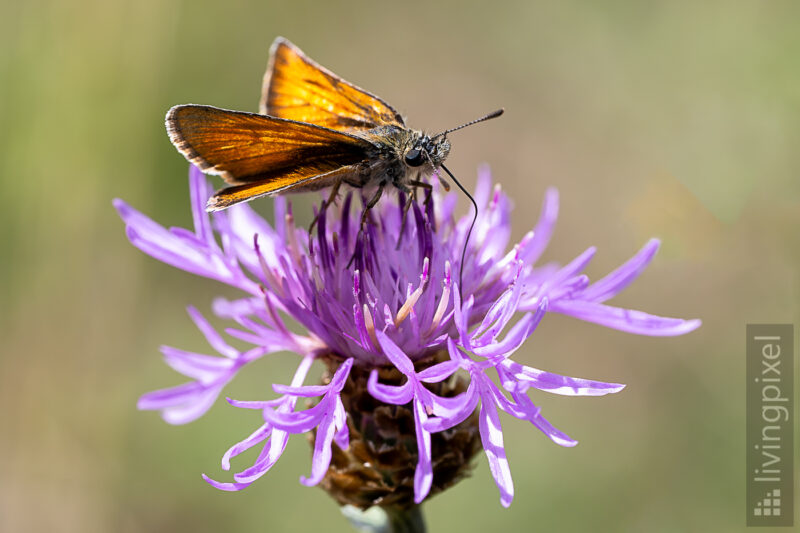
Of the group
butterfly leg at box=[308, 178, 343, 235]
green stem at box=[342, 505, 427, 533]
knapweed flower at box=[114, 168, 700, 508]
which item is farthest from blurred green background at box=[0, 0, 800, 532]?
butterfly leg at box=[308, 178, 343, 235]

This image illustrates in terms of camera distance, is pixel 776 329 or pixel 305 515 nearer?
pixel 776 329

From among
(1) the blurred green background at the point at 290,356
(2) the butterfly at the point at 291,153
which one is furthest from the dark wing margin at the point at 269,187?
(1) the blurred green background at the point at 290,356

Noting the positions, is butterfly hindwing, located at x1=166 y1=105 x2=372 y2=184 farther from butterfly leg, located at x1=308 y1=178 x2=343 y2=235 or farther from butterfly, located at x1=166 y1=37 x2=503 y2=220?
butterfly leg, located at x1=308 y1=178 x2=343 y2=235

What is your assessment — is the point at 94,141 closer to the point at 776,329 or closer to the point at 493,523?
the point at 493,523

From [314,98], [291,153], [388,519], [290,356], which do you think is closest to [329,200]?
[291,153]

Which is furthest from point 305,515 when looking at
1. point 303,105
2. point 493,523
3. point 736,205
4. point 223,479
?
point 736,205

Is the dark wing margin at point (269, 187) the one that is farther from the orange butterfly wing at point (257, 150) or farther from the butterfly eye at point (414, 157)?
the butterfly eye at point (414, 157)
